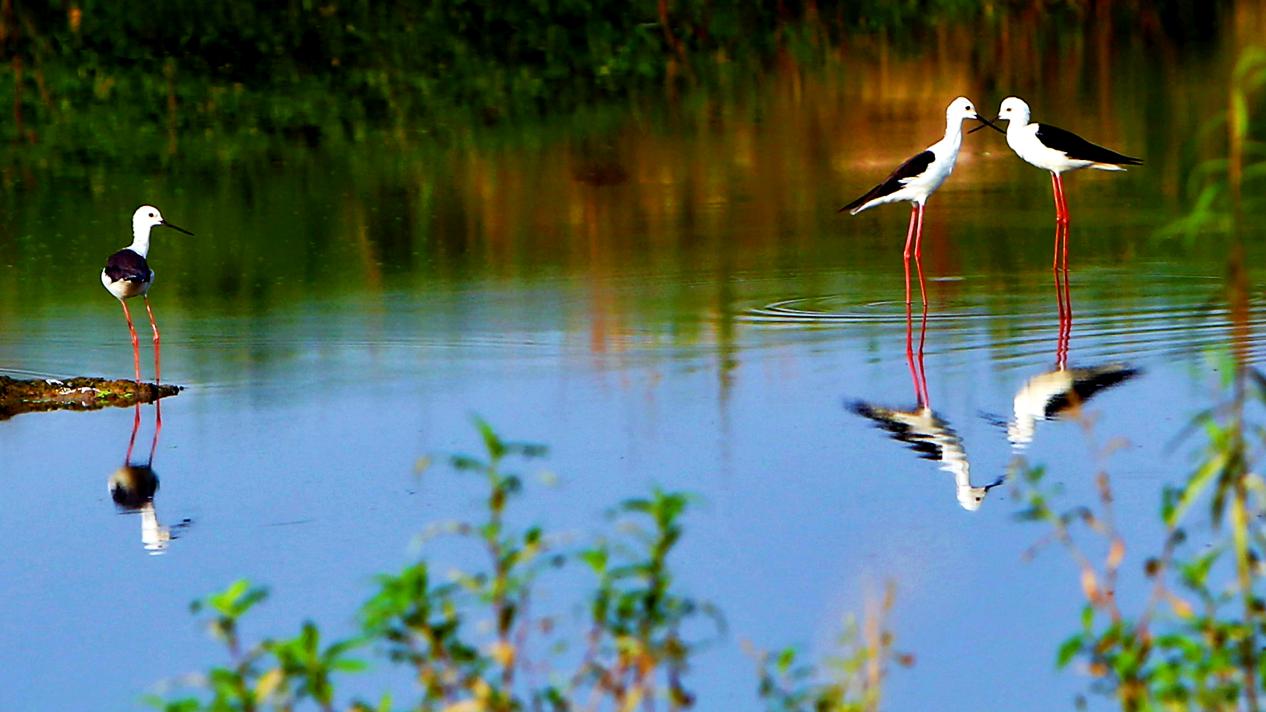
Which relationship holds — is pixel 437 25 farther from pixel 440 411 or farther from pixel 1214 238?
pixel 440 411

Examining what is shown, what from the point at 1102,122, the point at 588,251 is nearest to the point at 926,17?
the point at 1102,122

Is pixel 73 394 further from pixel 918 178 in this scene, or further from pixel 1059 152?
pixel 1059 152

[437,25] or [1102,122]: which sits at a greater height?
[437,25]

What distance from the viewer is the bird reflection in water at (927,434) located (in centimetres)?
748

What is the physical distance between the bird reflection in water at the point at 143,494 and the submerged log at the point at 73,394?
25.9 inches

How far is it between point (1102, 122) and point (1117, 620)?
48.5 ft

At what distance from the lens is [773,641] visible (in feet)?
19.4

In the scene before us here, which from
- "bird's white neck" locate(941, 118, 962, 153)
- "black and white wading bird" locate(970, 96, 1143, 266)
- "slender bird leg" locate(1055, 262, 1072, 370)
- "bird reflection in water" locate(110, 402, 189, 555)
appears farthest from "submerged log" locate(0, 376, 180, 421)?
"black and white wading bird" locate(970, 96, 1143, 266)

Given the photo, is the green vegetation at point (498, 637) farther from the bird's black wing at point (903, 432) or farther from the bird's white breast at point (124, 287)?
the bird's white breast at point (124, 287)

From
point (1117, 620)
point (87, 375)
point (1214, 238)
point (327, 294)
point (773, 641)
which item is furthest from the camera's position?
point (1214, 238)

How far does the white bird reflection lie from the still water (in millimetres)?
34

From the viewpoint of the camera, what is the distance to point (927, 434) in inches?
330

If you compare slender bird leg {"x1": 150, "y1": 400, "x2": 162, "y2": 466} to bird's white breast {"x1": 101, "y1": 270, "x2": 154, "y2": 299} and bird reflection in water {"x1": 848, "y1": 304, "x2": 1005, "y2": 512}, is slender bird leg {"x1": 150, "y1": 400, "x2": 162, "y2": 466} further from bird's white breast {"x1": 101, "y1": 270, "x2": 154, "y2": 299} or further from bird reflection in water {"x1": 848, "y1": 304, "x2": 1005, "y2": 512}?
bird reflection in water {"x1": 848, "y1": 304, "x2": 1005, "y2": 512}

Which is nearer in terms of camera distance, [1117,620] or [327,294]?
[1117,620]
